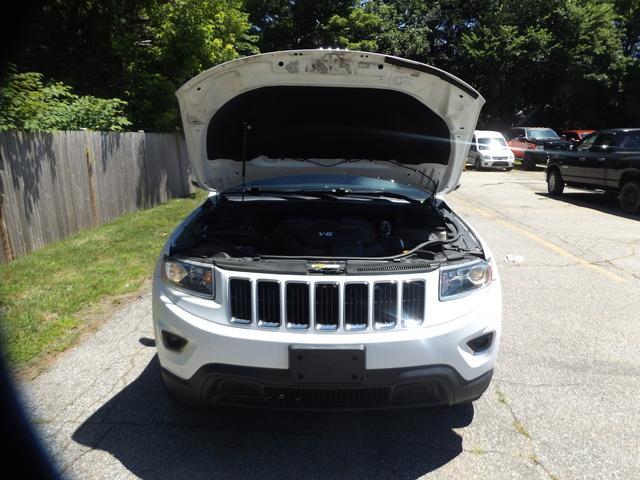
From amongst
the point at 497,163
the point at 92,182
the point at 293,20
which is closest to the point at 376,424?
the point at 92,182

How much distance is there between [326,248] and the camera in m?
3.40

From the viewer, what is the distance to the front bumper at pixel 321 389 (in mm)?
2455

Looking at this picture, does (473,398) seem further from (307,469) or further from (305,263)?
(305,263)

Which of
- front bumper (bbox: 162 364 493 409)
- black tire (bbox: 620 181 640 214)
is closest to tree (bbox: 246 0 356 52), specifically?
black tire (bbox: 620 181 640 214)

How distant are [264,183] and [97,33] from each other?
11.7 metres

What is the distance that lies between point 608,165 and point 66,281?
37.0 ft

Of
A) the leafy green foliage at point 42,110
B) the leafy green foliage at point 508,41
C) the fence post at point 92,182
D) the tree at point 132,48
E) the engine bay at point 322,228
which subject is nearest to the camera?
the engine bay at point 322,228

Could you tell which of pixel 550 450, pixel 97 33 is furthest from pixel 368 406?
pixel 97 33

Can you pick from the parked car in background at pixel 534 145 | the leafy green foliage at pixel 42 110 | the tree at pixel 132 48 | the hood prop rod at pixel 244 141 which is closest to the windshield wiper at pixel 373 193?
the hood prop rod at pixel 244 141

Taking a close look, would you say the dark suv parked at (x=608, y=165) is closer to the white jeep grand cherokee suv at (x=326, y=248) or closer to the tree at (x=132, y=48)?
the white jeep grand cherokee suv at (x=326, y=248)

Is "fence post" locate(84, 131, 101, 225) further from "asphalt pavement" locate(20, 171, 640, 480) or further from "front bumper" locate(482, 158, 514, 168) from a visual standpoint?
"front bumper" locate(482, 158, 514, 168)

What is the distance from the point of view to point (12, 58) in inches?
453

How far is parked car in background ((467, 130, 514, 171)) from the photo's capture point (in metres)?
21.3

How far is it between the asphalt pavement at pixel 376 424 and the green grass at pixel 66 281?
1.10ft
